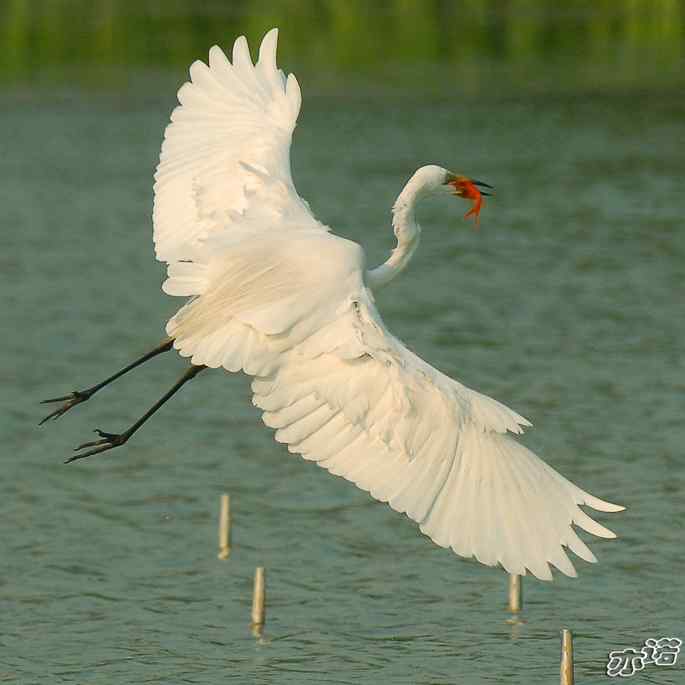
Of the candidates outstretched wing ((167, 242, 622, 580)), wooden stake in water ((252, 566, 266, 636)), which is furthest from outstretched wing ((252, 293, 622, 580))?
wooden stake in water ((252, 566, 266, 636))

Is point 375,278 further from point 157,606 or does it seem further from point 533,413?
point 533,413

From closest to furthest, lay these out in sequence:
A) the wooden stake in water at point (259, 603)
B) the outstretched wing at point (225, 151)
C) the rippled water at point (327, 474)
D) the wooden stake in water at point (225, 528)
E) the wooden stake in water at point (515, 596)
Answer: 1. the outstretched wing at point (225, 151)
2. the rippled water at point (327, 474)
3. the wooden stake in water at point (259, 603)
4. the wooden stake in water at point (515, 596)
5. the wooden stake in water at point (225, 528)

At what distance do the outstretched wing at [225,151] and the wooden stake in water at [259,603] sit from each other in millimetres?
1984

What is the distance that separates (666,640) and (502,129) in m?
23.1

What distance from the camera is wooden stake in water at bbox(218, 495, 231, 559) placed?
39.7ft

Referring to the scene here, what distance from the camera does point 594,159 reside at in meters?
30.0

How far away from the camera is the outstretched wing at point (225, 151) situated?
9.84 meters

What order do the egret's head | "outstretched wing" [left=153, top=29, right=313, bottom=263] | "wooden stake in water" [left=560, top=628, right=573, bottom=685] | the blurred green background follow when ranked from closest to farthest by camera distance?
1. "wooden stake in water" [left=560, top=628, right=573, bottom=685]
2. the egret's head
3. "outstretched wing" [left=153, top=29, right=313, bottom=263]
4. the blurred green background

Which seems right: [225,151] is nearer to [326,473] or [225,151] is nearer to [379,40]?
[326,473]

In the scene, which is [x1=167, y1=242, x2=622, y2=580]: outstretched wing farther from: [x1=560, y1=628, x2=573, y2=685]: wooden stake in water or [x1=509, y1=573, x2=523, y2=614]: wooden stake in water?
[x1=509, y1=573, x2=523, y2=614]: wooden stake in water

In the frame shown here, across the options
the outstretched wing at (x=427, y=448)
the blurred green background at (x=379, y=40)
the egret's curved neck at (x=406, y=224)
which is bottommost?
the blurred green background at (x=379, y=40)

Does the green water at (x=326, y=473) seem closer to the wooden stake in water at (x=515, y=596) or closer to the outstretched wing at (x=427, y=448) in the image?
the wooden stake in water at (x=515, y=596)

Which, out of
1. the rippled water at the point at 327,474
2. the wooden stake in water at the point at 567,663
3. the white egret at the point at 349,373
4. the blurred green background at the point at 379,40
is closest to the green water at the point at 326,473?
the rippled water at the point at 327,474

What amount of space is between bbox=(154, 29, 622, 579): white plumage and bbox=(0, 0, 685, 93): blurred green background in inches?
1089
